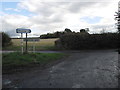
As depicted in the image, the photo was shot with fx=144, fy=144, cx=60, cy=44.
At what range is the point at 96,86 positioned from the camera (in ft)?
17.6

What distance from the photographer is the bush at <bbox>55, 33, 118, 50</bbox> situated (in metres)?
23.7

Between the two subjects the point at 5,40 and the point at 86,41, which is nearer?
the point at 86,41

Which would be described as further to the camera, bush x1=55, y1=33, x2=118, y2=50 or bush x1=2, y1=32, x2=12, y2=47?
bush x1=2, y1=32, x2=12, y2=47

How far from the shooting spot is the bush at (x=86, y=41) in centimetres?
2370

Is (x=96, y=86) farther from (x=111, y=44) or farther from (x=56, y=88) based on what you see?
(x=111, y=44)

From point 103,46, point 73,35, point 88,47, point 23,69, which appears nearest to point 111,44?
point 103,46

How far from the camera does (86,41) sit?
23.9m

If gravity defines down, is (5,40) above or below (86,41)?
above

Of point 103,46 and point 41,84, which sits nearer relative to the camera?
point 41,84

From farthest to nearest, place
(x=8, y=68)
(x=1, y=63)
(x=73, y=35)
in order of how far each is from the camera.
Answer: (x=73, y=35) → (x=1, y=63) → (x=8, y=68)

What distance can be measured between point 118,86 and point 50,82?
2.63 m

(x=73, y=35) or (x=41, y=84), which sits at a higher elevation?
(x=73, y=35)

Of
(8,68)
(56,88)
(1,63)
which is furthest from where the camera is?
(1,63)

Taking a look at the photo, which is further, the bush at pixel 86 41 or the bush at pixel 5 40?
the bush at pixel 5 40
